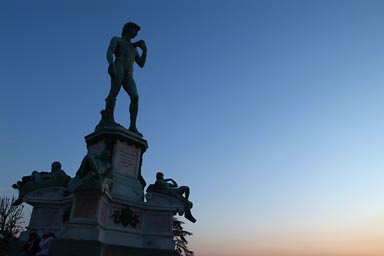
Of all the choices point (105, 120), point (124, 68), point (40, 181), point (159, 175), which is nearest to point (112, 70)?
point (124, 68)

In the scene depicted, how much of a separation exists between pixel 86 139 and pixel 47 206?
243 cm

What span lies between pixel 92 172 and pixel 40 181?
292 cm

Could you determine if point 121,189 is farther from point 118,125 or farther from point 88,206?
point 118,125

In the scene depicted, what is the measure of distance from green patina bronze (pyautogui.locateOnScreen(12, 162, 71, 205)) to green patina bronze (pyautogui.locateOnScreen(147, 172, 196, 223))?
2.73 meters

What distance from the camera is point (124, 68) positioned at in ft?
41.1

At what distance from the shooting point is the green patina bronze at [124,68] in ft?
39.0

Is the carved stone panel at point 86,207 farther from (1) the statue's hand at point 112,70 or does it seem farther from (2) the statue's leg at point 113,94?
(1) the statue's hand at point 112,70

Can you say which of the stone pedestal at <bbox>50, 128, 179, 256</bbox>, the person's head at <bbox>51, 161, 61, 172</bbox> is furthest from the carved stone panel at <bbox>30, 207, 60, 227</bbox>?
the stone pedestal at <bbox>50, 128, 179, 256</bbox>

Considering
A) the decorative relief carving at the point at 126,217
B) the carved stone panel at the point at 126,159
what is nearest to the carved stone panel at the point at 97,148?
the carved stone panel at the point at 126,159

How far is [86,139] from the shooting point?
11.6 m

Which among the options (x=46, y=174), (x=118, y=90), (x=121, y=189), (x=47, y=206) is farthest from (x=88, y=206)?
(x=118, y=90)

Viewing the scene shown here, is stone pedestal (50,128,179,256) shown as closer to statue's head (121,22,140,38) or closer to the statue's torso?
the statue's torso

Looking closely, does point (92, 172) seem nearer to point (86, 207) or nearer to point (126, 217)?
point (86, 207)

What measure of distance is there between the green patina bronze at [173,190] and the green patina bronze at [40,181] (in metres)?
2.73
